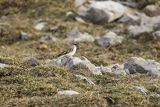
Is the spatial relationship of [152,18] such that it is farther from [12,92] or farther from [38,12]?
[12,92]


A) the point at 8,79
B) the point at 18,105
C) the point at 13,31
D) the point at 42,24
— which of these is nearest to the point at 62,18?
the point at 42,24

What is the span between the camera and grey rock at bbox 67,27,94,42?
93.0 feet

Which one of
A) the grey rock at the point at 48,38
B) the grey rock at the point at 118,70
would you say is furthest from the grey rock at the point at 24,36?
the grey rock at the point at 118,70

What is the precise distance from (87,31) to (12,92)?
15.3 metres

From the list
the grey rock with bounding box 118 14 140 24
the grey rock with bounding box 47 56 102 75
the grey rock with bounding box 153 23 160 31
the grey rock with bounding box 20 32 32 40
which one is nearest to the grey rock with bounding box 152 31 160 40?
the grey rock with bounding box 153 23 160 31

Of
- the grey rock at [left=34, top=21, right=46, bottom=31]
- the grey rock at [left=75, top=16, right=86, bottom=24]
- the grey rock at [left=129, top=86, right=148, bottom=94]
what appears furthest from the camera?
the grey rock at [left=75, top=16, right=86, bottom=24]

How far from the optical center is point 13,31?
2973 cm

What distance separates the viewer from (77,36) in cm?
2892

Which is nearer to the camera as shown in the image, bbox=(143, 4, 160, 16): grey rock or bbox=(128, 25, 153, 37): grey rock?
bbox=(128, 25, 153, 37): grey rock

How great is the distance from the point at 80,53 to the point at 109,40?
2.53m

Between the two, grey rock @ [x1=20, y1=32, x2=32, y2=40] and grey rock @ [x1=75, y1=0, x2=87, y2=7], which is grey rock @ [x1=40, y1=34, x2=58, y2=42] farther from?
grey rock @ [x1=75, y1=0, x2=87, y2=7]

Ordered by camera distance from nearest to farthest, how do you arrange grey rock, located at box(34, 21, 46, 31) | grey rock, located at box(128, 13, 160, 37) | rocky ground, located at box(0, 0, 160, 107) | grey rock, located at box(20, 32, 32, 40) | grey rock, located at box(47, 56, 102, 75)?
1. rocky ground, located at box(0, 0, 160, 107)
2. grey rock, located at box(47, 56, 102, 75)
3. grey rock, located at box(128, 13, 160, 37)
4. grey rock, located at box(20, 32, 32, 40)
5. grey rock, located at box(34, 21, 46, 31)

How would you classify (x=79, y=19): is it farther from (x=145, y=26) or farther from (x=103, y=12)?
(x=145, y=26)

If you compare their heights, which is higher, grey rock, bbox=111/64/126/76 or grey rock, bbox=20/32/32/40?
grey rock, bbox=111/64/126/76
